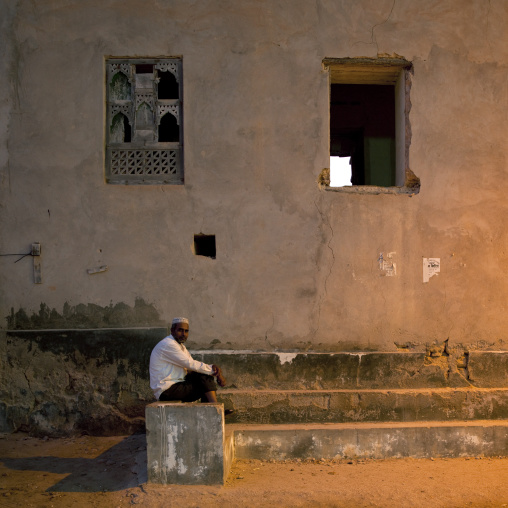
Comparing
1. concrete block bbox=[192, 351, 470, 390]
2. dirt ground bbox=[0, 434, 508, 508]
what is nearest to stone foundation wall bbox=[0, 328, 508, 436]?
concrete block bbox=[192, 351, 470, 390]

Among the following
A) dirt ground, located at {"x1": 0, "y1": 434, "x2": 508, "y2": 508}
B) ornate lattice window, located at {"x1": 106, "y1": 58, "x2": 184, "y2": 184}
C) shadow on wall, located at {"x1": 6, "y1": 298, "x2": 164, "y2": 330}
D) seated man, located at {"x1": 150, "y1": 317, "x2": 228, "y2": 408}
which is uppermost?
ornate lattice window, located at {"x1": 106, "y1": 58, "x2": 184, "y2": 184}

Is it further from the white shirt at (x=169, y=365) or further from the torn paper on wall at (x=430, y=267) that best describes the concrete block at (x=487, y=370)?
the white shirt at (x=169, y=365)

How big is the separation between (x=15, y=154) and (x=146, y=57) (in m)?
1.92

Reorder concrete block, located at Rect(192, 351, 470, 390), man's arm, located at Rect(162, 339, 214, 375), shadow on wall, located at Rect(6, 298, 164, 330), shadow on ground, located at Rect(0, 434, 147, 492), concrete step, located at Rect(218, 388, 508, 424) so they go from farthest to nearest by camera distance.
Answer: shadow on wall, located at Rect(6, 298, 164, 330), concrete block, located at Rect(192, 351, 470, 390), concrete step, located at Rect(218, 388, 508, 424), man's arm, located at Rect(162, 339, 214, 375), shadow on ground, located at Rect(0, 434, 147, 492)

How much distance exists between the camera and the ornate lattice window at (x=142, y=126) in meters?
6.50

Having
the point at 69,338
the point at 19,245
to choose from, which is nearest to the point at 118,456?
the point at 69,338

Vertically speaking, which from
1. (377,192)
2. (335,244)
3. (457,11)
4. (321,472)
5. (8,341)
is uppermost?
(457,11)

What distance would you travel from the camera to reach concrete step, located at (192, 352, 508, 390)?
6.24m

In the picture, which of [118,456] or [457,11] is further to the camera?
[457,11]

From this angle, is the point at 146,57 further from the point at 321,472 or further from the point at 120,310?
the point at 321,472

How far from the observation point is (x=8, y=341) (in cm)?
630

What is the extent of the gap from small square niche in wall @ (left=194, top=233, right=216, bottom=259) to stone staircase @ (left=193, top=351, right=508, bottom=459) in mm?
1160

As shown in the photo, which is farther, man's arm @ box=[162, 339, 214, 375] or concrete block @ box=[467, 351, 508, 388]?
concrete block @ box=[467, 351, 508, 388]

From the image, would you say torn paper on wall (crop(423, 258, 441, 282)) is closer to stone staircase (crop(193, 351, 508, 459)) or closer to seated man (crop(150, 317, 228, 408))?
stone staircase (crop(193, 351, 508, 459))
